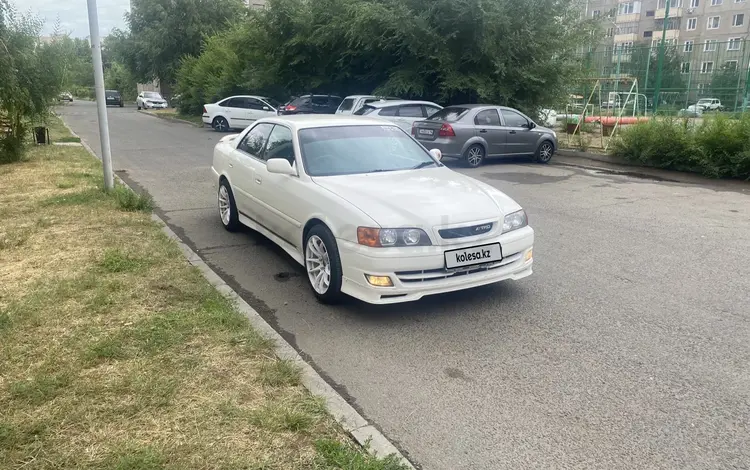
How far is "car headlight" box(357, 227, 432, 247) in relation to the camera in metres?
4.73

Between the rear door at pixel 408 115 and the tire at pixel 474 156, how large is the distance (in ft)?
7.38

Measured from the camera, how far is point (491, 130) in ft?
47.3

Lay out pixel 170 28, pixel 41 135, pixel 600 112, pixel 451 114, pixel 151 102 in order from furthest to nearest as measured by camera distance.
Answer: pixel 151 102
pixel 170 28
pixel 600 112
pixel 41 135
pixel 451 114

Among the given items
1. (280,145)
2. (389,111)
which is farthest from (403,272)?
(389,111)

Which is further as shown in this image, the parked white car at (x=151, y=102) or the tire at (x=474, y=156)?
the parked white car at (x=151, y=102)

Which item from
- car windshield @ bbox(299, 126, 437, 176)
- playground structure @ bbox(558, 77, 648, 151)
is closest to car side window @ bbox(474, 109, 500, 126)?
playground structure @ bbox(558, 77, 648, 151)

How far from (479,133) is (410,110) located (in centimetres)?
287

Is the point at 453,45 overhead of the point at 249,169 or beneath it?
overhead

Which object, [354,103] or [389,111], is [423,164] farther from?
[354,103]

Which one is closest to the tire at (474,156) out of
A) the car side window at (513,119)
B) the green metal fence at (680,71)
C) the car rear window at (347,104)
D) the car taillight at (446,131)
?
the car taillight at (446,131)

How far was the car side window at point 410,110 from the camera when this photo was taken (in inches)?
640

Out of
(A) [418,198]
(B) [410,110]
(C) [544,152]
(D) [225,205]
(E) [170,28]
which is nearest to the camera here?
(A) [418,198]

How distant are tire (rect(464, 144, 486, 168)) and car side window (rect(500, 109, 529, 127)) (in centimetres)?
105

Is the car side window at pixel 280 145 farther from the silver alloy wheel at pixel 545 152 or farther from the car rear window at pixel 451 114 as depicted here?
the silver alloy wheel at pixel 545 152
